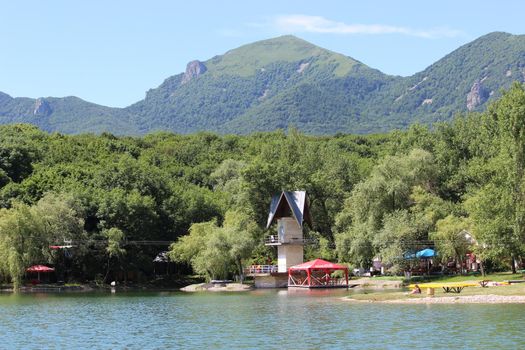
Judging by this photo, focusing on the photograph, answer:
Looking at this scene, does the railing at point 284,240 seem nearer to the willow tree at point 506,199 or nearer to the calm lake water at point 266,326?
the willow tree at point 506,199

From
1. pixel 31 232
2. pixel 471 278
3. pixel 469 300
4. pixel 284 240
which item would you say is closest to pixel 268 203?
pixel 284 240

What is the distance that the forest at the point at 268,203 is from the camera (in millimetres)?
64188

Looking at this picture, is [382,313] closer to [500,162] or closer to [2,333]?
[2,333]

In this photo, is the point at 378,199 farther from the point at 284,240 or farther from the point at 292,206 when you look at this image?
the point at 284,240

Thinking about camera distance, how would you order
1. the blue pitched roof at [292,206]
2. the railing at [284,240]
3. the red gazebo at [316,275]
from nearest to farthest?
the red gazebo at [316,275] < the blue pitched roof at [292,206] < the railing at [284,240]

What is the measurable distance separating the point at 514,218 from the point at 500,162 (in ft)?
17.1

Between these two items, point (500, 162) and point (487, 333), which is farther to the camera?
point (500, 162)

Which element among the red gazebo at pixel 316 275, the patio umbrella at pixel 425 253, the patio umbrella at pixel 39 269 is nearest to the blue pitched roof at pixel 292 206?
the red gazebo at pixel 316 275

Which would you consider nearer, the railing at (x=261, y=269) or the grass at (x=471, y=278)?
the grass at (x=471, y=278)

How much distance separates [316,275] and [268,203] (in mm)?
12901

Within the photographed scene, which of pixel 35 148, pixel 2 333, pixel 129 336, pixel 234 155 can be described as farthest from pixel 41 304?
pixel 234 155

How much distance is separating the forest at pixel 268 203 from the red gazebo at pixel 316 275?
263cm

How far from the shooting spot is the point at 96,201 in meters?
85.1

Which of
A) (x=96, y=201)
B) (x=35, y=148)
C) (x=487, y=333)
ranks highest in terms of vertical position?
(x=35, y=148)
